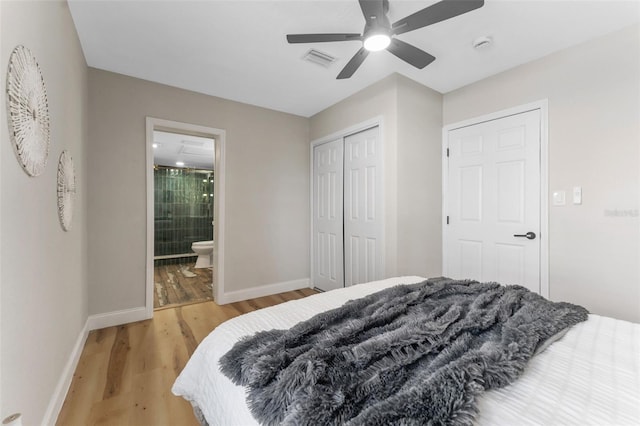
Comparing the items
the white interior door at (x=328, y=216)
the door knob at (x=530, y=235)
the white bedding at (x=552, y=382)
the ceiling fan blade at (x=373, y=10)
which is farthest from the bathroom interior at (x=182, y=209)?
the door knob at (x=530, y=235)

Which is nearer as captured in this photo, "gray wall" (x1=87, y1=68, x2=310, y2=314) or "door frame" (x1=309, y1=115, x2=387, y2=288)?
"gray wall" (x1=87, y1=68, x2=310, y2=314)

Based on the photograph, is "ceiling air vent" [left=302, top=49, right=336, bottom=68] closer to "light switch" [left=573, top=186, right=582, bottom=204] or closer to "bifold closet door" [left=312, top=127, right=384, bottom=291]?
"bifold closet door" [left=312, top=127, right=384, bottom=291]

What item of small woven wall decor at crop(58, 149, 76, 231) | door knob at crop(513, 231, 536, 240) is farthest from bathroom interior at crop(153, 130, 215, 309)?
door knob at crop(513, 231, 536, 240)

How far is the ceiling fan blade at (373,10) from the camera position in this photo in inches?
58.7

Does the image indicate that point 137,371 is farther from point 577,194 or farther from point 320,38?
point 577,194

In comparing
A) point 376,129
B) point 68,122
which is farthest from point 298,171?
point 68,122

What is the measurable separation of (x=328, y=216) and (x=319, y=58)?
1.91 metres

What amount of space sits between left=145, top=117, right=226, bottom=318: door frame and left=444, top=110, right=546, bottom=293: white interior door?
2.64 meters

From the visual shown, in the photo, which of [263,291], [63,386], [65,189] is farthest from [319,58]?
[63,386]

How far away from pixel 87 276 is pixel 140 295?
1.62 feet

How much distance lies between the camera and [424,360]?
915 millimetres

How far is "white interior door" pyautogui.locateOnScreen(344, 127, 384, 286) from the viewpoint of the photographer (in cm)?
293

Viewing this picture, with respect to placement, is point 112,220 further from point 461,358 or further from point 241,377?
point 461,358

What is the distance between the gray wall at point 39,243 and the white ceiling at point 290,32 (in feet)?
1.22
